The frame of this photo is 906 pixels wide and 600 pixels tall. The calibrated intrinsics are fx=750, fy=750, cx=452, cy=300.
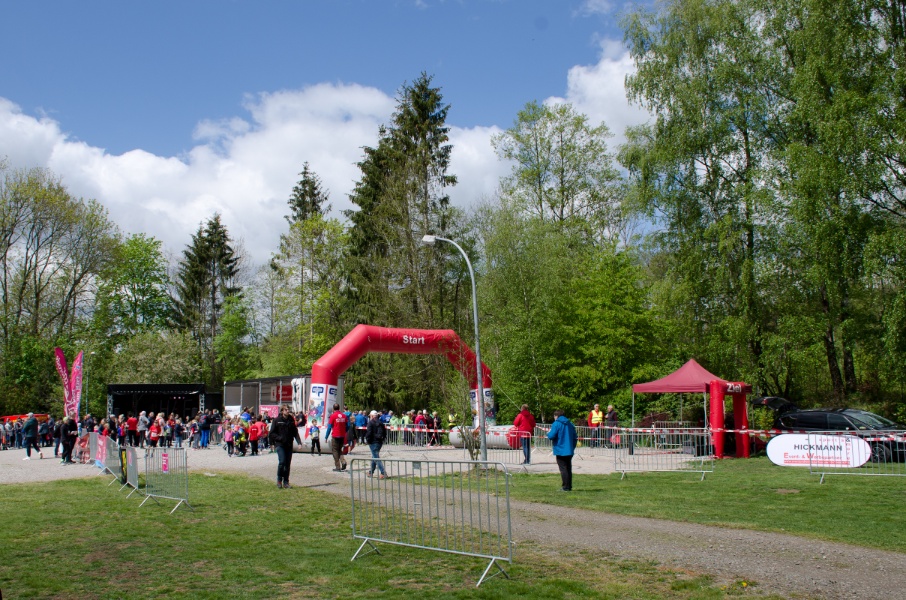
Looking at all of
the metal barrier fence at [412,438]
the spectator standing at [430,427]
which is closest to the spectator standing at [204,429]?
the metal barrier fence at [412,438]

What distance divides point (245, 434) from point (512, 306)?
565 inches

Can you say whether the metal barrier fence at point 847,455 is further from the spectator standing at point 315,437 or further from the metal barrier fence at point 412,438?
the spectator standing at point 315,437

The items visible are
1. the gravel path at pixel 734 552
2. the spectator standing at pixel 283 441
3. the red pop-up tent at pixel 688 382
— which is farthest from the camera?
the red pop-up tent at pixel 688 382

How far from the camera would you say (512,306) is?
3538cm

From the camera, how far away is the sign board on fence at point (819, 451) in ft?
51.4

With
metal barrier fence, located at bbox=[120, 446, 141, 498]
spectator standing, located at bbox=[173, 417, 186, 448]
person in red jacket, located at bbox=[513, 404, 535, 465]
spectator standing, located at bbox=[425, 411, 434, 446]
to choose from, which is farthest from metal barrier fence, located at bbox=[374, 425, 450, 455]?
metal barrier fence, located at bbox=[120, 446, 141, 498]

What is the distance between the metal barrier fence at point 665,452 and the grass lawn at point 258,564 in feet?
21.2

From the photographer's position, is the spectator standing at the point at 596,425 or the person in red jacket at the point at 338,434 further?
the spectator standing at the point at 596,425

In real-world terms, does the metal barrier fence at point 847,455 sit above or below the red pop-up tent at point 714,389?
below

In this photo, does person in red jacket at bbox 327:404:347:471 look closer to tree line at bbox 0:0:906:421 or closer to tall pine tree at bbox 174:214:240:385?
tree line at bbox 0:0:906:421

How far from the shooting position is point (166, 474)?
42.8ft

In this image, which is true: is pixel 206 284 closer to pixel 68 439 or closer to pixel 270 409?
pixel 270 409

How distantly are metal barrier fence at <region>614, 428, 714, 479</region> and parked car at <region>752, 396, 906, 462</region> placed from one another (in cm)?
279

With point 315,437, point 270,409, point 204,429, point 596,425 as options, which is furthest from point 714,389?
point 270,409
